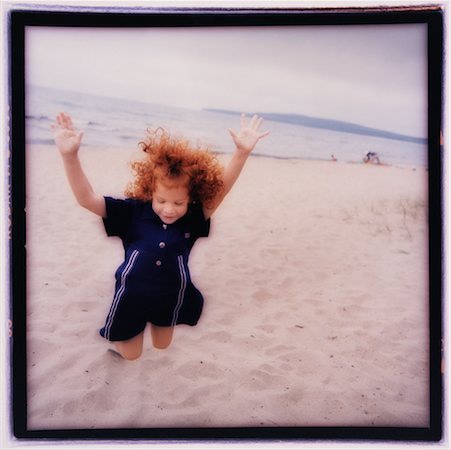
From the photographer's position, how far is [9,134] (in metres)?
1.86

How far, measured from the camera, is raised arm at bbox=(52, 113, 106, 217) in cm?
166

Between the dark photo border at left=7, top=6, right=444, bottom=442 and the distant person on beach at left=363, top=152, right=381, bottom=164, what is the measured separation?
0.73 ft

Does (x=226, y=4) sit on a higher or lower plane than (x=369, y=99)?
higher

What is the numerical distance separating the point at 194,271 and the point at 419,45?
1.38 m

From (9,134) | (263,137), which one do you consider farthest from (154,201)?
(9,134)

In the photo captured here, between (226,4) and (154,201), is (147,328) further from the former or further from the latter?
(226,4)

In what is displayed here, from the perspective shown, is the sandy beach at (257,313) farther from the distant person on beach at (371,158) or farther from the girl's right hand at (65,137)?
the girl's right hand at (65,137)

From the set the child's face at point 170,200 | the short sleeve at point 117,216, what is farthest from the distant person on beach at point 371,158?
the short sleeve at point 117,216

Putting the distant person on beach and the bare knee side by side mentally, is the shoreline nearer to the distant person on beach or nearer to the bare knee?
the distant person on beach

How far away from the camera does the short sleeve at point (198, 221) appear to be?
1828mm

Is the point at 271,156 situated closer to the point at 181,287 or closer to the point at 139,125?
the point at 139,125

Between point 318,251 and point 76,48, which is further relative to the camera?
point 318,251

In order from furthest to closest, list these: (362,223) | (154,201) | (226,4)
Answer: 1. (362,223)
2. (226,4)
3. (154,201)

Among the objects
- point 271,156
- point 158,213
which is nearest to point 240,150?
point 271,156
